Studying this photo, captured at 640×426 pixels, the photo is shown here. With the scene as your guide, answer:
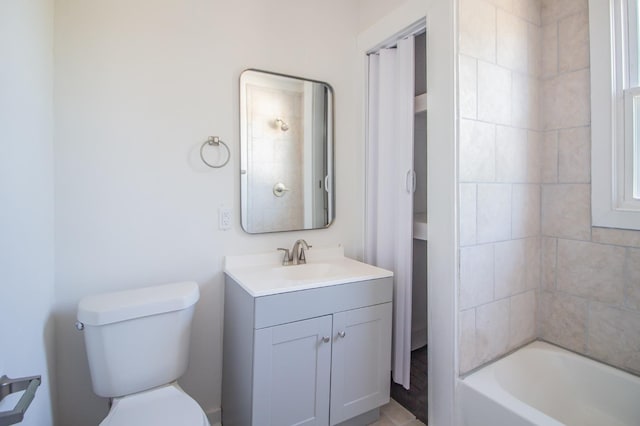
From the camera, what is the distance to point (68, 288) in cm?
139

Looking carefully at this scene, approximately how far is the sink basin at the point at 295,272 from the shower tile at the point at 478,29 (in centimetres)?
118

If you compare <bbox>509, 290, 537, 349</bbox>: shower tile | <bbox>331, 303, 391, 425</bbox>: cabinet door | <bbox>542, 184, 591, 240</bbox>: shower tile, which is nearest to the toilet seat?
<bbox>331, 303, 391, 425</bbox>: cabinet door

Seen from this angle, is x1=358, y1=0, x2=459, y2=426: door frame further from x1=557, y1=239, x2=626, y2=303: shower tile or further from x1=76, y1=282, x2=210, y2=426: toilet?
x1=76, y1=282, x2=210, y2=426: toilet

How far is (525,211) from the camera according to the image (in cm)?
172

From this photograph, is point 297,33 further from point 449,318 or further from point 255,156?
point 449,318

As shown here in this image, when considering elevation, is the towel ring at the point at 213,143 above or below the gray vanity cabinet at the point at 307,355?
above

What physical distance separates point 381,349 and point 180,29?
1.96m

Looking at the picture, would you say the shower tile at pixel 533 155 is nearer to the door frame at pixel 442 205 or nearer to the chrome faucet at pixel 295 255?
the door frame at pixel 442 205

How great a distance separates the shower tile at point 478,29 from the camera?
1.45 metres

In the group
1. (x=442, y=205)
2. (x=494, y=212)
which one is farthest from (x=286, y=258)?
(x=494, y=212)

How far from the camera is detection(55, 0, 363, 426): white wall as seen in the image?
1.38 metres

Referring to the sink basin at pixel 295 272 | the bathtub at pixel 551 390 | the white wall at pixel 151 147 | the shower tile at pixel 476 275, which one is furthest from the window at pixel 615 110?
the white wall at pixel 151 147

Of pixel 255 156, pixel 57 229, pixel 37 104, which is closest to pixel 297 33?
pixel 255 156

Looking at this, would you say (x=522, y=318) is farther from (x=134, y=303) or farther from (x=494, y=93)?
(x=134, y=303)
